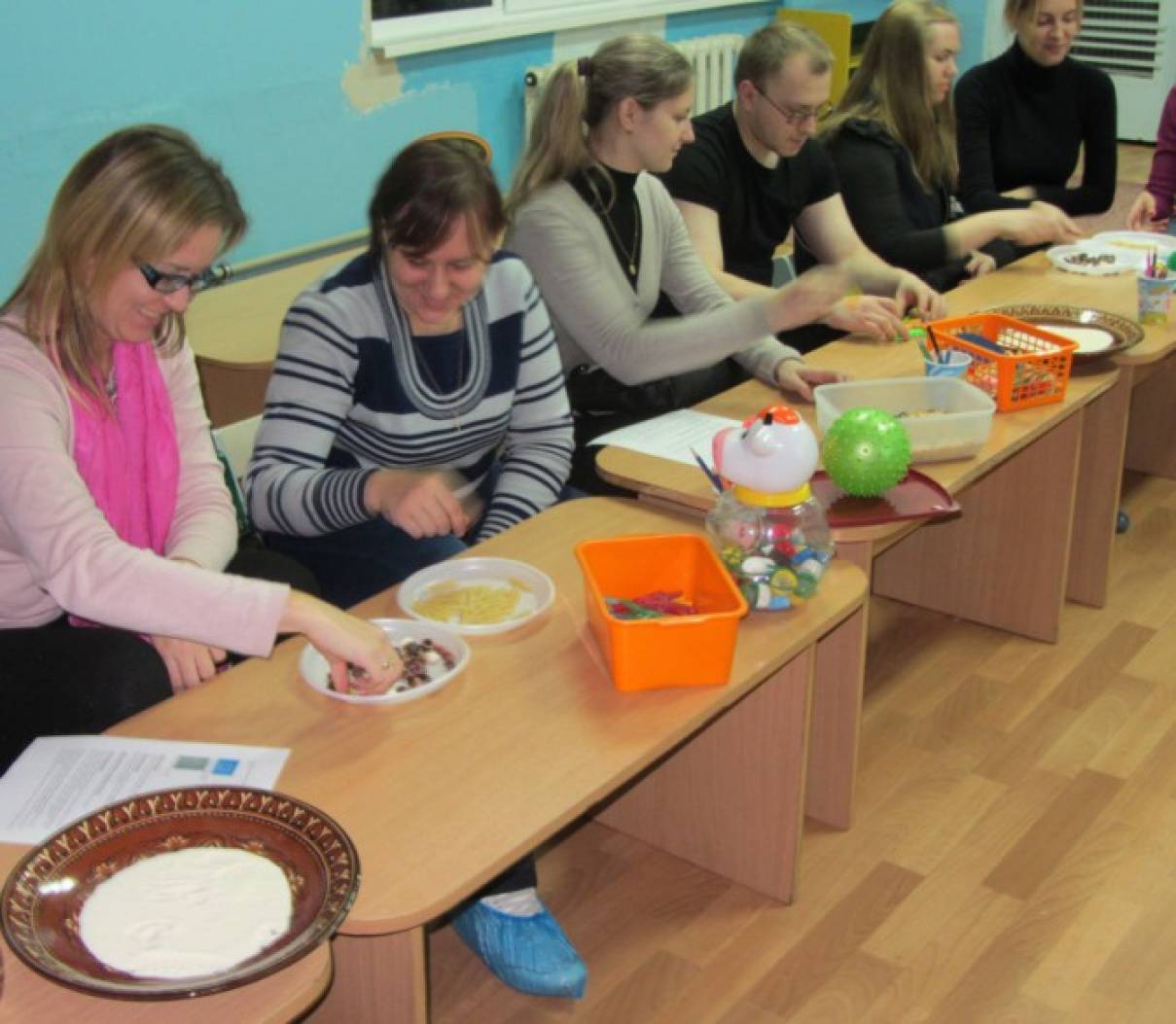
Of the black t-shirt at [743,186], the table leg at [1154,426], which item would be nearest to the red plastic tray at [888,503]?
the black t-shirt at [743,186]

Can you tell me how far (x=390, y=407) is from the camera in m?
2.13

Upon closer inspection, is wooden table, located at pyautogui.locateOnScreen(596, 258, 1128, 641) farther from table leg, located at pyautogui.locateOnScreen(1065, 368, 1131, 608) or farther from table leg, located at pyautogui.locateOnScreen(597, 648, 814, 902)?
table leg, located at pyautogui.locateOnScreen(597, 648, 814, 902)

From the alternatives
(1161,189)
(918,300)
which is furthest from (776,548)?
(1161,189)

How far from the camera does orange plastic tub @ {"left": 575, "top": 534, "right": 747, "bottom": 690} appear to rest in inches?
58.9

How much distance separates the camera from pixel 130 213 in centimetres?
162

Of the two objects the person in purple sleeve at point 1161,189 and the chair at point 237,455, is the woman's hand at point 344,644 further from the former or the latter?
the person in purple sleeve at point 1161,189

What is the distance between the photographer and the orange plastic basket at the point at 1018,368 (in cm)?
232

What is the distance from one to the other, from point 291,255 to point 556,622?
2.32m

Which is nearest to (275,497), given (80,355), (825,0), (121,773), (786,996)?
(80,355)

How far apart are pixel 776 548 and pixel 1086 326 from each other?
1292mm

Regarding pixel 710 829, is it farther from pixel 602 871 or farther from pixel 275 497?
pixel 275 497

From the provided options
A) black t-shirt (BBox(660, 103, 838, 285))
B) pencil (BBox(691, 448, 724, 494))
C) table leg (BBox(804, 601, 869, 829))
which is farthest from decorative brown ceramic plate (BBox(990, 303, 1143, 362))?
pencil (BBox(691, 448, 724, 494))

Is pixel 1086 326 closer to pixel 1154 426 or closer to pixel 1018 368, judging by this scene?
pixel 1018 368

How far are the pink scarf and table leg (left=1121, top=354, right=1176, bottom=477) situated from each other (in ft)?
8.35
